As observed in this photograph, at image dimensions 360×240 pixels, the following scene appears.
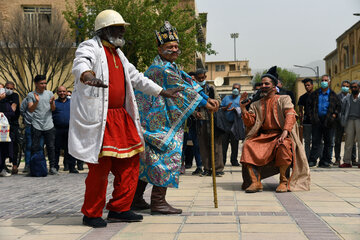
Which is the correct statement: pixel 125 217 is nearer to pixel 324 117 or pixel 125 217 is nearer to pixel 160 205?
pixel 160 205

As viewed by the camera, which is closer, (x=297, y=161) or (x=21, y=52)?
(x=297, y=161)

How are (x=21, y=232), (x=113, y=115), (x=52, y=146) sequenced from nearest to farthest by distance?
(x=21, y=232) → (x=113, y=115) → (x=52, y=146)

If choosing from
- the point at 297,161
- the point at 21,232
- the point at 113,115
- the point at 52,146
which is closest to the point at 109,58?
the point at 113,115

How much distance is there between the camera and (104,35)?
498 centimetres

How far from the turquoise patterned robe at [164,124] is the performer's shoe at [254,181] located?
194 centimetres

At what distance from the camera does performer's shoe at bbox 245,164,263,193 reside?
7020 mm

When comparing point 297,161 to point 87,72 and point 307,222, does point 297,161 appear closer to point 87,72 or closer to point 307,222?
point 307,222

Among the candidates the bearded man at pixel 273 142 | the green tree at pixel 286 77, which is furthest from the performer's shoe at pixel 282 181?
the green tree at pixel 286 77

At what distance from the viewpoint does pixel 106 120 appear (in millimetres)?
4746

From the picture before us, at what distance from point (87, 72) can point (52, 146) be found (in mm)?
6555

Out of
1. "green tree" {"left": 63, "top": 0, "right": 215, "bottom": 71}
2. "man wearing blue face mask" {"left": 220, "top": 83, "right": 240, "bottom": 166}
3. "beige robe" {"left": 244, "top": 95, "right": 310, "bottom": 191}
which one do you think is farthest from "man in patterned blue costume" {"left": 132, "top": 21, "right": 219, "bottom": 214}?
"green tree" {"left": 63, "top": 0, "right": 215, "bottom": 71}

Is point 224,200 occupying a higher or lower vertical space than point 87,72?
lower

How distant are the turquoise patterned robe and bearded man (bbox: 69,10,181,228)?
28 cm

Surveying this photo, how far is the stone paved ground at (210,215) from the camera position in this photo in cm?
429
